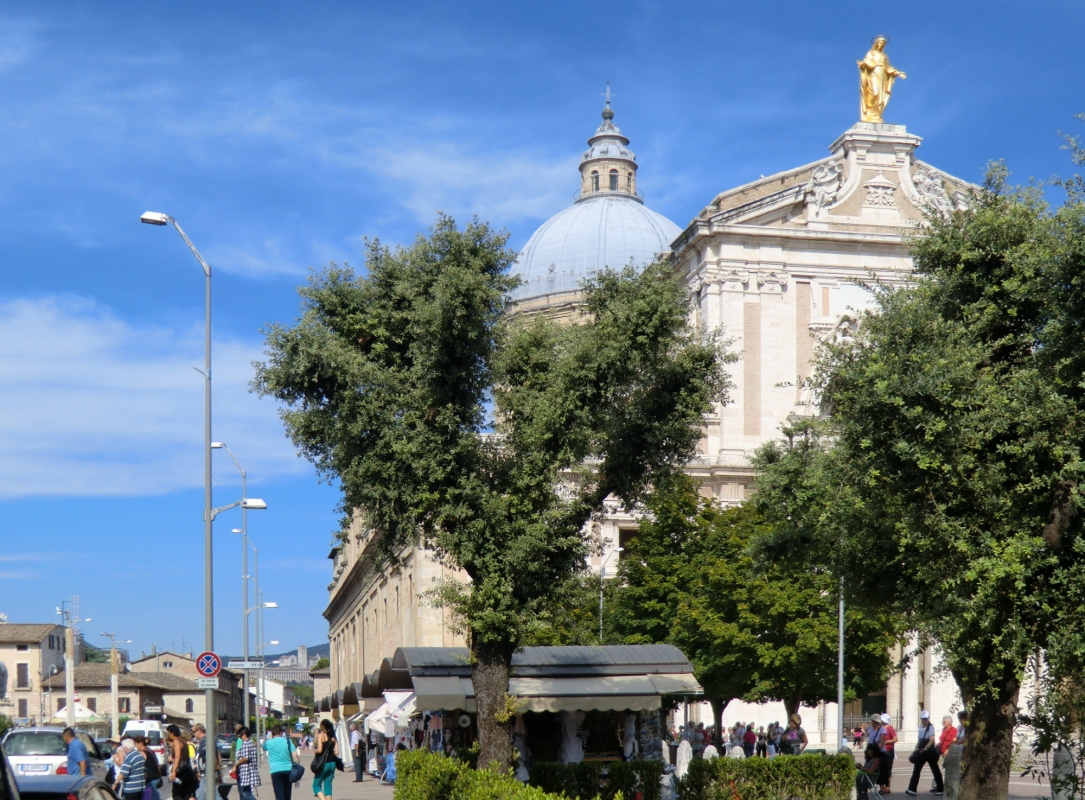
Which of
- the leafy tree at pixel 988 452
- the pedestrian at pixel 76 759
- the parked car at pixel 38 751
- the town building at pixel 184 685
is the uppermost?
the leafy tree at pixel 988 452

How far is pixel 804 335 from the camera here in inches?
2309

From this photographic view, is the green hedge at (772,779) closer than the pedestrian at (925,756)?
Yes

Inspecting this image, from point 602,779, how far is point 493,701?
12.1ft

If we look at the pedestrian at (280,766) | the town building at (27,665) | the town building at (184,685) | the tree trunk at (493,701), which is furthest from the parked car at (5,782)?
the town building at (27,665)

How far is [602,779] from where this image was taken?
81.0 feet

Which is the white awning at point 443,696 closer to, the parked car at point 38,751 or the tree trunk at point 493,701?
the tree trunk at point 493,701

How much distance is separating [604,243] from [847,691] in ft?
171

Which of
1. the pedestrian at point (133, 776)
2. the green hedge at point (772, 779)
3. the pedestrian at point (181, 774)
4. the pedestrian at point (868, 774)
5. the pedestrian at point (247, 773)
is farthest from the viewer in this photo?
the pedestrian at point (247, 773)

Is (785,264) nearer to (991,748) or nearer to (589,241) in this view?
(589,241)

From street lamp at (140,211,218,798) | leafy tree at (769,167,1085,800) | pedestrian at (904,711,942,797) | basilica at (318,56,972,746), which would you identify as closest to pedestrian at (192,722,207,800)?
street lamp at (140,211,218,798)

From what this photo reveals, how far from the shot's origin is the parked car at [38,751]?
1000 inches

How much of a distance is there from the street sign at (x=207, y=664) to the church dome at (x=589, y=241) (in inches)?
2487

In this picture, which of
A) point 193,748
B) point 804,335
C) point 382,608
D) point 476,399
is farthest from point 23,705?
point 476,399

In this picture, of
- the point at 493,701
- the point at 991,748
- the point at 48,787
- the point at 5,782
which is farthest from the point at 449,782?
the point at 5,782
